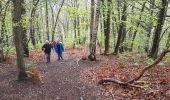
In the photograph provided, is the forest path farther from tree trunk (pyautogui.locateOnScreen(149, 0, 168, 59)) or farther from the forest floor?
tree trunk (pyautogui.locateOnScreen(149, 0, 168, 59))

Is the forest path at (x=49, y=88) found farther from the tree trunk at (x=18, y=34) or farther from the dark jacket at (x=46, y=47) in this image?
the dark jacket at (x=46, y=47)

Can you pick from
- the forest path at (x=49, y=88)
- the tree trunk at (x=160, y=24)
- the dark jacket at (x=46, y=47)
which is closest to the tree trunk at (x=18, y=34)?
the forest path at (x=49, y=88)

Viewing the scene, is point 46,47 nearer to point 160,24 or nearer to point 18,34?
point 18,34

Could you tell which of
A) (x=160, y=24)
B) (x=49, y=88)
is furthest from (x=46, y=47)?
(x=160, y=24)

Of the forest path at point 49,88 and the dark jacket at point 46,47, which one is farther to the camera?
the dark jacket at point 46,47

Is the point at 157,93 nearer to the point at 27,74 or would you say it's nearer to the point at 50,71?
the point at 27,74

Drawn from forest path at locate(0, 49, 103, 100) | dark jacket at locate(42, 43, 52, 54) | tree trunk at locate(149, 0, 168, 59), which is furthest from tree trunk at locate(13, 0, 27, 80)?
tree trunk at locate(149, 0, 168, 59)

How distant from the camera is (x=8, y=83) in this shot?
1301 cm

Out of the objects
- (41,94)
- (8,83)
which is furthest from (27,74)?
(41,94)

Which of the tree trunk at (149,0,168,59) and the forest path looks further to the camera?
the tree trunk at (149,0,168,59)

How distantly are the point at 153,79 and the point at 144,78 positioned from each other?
51 centimetres

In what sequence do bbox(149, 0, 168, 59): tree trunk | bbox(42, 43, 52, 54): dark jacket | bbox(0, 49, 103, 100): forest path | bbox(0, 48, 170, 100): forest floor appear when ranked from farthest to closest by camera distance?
bbox(42, 43, 52, 54): dark jacket → bbox(149, 0, 168, 59): tree trunk → bbox(0, 49, 103, 100): forest path → bbox(0, 48, 170, 100): forest floor

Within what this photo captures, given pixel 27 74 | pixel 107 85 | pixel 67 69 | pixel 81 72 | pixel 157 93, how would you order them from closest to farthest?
pixel 157 93, pixel 107 85, pixel 27 74, pixel 81 72, pixel 67 69

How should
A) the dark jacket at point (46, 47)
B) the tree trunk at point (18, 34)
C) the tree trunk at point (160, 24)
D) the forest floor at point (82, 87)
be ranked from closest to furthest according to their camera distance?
1. the forest floor at point (82, 87)
2. the tree trunk at point (18, 34)
3. the tree trunk at point (160, 24)
4. the dark jacket at point (46, 47)
